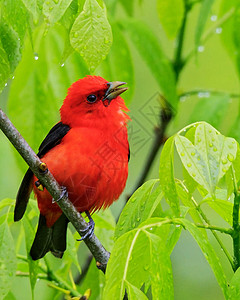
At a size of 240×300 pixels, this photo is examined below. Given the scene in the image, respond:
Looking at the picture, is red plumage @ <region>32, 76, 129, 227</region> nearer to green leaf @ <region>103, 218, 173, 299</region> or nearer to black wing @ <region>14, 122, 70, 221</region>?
black wing @ <region>14, 122, 70, 221</region>

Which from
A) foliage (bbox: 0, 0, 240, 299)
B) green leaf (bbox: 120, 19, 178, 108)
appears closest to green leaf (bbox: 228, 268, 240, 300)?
foliage (bbox: 0, 0, 240, 299)

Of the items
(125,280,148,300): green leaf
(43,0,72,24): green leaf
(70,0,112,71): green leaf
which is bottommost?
(125,280,148,300): green leaf

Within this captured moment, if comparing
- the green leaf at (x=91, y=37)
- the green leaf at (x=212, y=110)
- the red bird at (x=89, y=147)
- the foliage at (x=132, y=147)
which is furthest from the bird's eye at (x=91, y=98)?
the green leaf at (x=91, y=37)

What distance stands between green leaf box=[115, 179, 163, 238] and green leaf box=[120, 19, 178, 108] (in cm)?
136

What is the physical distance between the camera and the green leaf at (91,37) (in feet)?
7.19

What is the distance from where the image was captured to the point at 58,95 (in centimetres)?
358

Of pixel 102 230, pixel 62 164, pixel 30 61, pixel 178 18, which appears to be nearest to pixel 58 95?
pixel 30 61

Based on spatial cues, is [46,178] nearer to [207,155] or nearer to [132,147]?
[207,155]

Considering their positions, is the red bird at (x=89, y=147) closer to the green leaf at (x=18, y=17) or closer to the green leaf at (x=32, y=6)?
the green leaf at (x=18, y=17)

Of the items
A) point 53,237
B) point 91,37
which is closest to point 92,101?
point 53,237

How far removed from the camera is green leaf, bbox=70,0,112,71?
7.19 feet

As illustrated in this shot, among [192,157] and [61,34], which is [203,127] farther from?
[61,34]

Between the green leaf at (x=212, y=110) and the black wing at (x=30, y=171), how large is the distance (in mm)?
944

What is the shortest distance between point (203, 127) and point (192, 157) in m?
0.16
